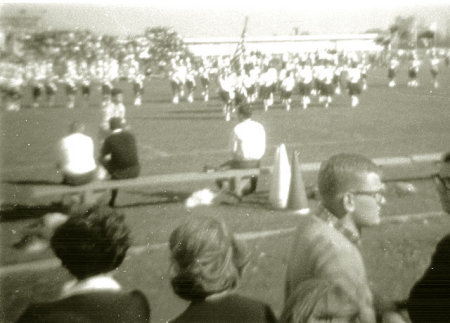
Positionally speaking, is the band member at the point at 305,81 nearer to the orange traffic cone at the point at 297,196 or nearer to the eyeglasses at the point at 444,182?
the orange traffic cone at the point at 297,196

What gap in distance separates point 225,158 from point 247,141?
3361 millimetres

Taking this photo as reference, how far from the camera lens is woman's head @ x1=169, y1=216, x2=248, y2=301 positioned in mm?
2777

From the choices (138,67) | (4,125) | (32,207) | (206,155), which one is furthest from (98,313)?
(138,67)

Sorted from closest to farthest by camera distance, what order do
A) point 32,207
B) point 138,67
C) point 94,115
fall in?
point 32,207
point 94,115
point 138,67

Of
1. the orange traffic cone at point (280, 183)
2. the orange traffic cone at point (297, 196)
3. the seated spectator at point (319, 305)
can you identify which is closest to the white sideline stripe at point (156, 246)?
the orange traffic cone at point (297, 196)

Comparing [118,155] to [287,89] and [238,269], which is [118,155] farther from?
[287,89]

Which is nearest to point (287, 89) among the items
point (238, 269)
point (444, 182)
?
point (444, 182)

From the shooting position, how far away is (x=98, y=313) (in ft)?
8.90

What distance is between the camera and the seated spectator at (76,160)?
9.31 m

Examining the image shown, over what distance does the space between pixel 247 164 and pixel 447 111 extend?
43.2 ft

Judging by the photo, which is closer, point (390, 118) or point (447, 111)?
point (390, 118)

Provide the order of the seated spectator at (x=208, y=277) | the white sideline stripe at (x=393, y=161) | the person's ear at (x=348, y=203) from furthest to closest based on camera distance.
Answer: the white sideline stripe at (x=393, y=161) < the person's ear at (x=348, y=203) < the seated spectator at (x=208, y=277)

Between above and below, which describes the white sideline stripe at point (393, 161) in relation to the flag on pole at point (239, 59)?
below

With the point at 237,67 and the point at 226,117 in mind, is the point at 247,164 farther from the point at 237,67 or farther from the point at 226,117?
the point at 237,67
